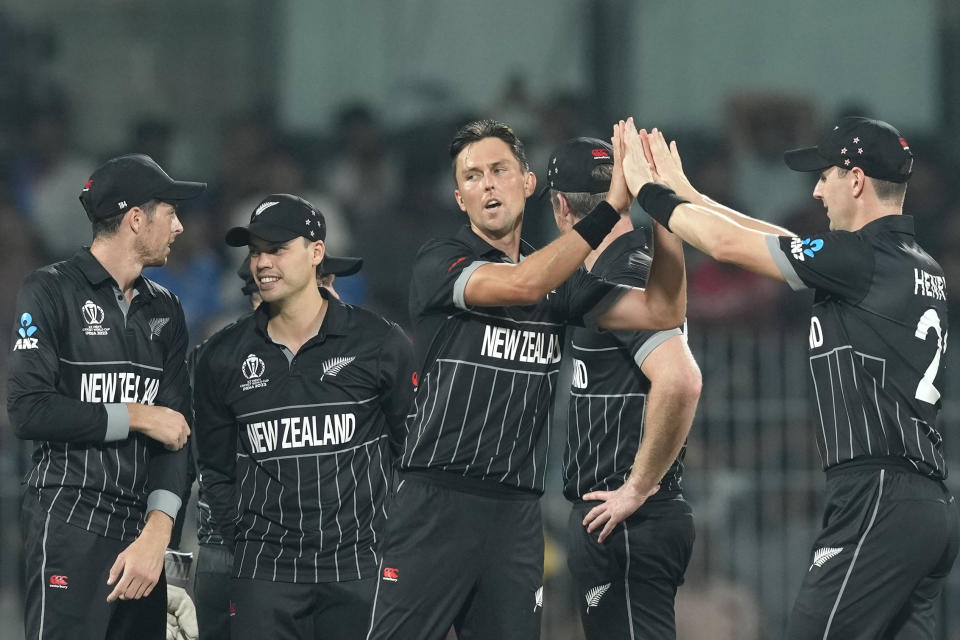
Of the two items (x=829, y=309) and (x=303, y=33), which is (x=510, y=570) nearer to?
(x=829, y=309)

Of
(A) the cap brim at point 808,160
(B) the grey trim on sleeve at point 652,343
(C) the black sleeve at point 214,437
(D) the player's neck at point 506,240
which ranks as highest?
(A) the cap brim at point 808,160

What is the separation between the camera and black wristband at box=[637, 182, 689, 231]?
487 centimetres

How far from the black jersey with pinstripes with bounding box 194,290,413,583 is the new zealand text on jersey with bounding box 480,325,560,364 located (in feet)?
1.82

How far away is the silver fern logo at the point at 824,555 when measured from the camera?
4.79 meters

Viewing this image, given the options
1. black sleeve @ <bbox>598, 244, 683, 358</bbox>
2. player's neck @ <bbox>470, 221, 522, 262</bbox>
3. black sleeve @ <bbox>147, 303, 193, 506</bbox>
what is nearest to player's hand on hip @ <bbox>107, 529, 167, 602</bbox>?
black sleeve @ <bbox>147, 303, 193, 506</bbox>

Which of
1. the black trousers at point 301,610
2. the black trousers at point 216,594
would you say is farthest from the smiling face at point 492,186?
the black trousers at point 216,594

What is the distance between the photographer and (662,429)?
16.6ft

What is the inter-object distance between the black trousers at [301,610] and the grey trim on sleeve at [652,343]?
1.25m

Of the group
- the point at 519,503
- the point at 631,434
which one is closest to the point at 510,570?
the point at 519,503

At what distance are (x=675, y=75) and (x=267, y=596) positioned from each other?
8341mm

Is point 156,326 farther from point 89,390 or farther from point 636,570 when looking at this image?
point 636,570

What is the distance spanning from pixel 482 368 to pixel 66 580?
5.14 feet

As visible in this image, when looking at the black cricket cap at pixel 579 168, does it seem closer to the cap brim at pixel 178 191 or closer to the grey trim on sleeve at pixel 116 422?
the cap brim at pixel 178 191

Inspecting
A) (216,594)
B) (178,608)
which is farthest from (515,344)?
(178,608)
